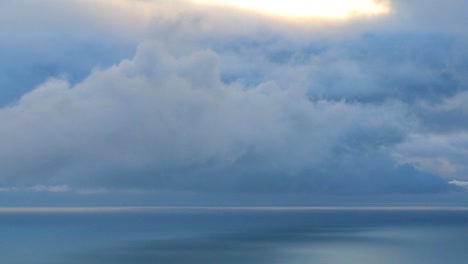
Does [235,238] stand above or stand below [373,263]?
above

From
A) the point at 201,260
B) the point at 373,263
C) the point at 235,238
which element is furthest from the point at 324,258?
the point at 235,238

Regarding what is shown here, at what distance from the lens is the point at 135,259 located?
93.8 metres

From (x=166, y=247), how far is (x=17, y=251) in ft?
75.0

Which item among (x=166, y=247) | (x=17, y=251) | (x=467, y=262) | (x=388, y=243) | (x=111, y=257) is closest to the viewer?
(x=467, y=262)

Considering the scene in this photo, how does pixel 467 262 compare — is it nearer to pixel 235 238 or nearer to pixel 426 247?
pixel 426 247

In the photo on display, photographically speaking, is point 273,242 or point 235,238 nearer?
point 273,242

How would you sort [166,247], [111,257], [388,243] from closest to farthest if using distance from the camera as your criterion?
[111,257], [166,247], [388,243]

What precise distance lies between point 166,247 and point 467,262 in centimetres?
4691

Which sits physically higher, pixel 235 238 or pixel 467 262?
pixel 235 238

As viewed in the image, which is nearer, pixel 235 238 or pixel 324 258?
pixel 324 258

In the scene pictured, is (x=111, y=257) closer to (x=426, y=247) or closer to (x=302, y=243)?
(x=302, y=243)

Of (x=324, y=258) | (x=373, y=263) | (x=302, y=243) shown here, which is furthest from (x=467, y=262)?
(x=302, y=243)

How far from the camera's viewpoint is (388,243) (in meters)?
127

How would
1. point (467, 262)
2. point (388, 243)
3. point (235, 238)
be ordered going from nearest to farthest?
point (467, 262) < point (388, 243) < point (235, 238)
